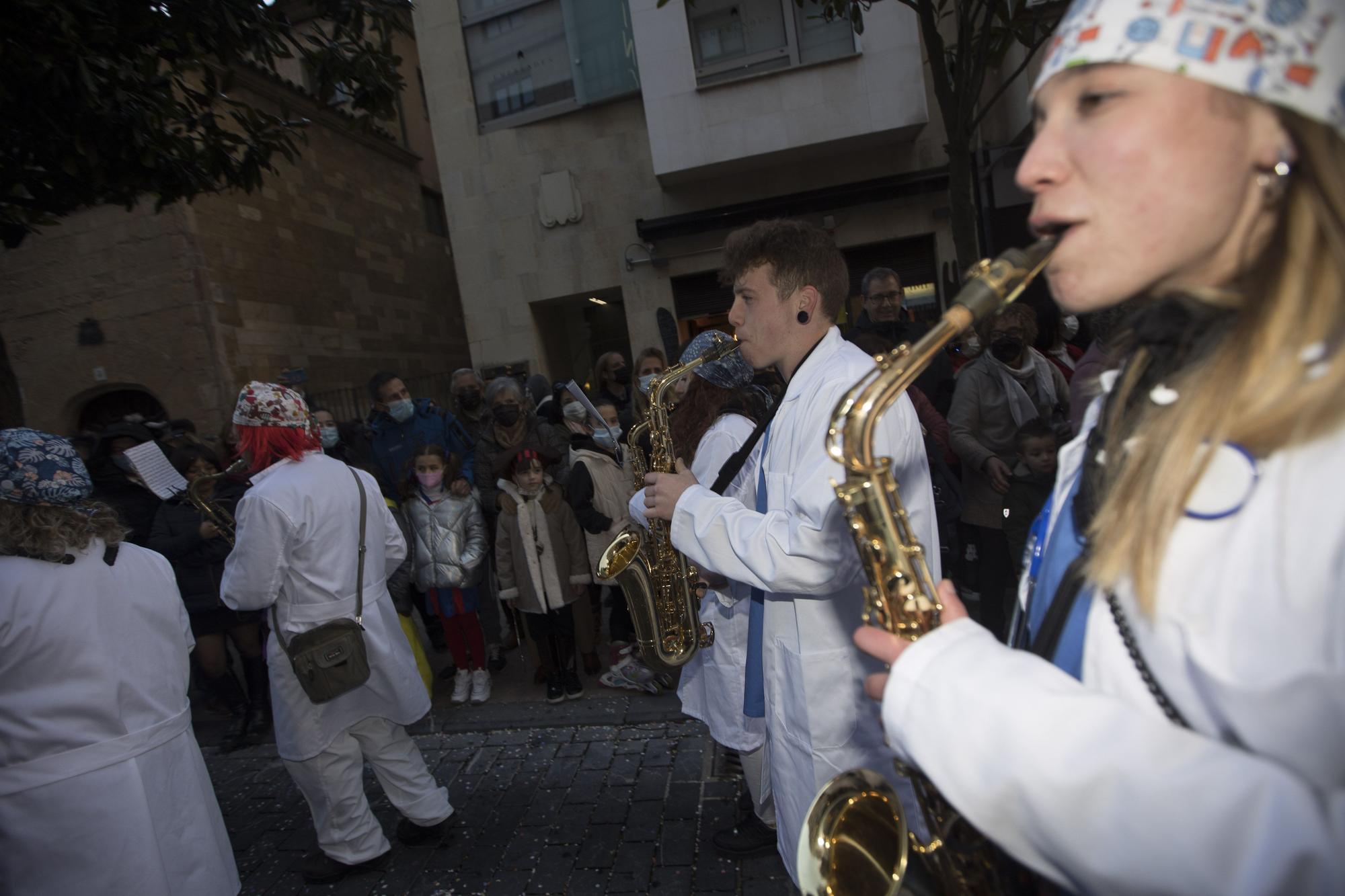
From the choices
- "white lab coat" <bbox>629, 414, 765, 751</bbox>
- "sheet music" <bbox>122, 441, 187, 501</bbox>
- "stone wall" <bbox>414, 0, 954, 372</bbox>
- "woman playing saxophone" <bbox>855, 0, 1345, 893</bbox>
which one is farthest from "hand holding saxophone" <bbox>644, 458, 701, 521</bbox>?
"stone wall" <bbox>414, 0, 954, 372</bbox>

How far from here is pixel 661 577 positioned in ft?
11.5

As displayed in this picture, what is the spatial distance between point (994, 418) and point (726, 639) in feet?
8.12

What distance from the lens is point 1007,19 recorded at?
5.37m

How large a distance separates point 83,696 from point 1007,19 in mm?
6463

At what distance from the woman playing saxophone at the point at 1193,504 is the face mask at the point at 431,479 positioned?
478 centimetres

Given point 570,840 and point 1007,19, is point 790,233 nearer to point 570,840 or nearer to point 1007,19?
point 570,840

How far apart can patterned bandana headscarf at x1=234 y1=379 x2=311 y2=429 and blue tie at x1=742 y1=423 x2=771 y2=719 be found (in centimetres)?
215

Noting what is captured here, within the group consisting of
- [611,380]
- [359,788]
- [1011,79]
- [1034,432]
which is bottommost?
[359,788]

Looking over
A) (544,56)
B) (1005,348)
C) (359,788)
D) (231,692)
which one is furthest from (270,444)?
(544,56)

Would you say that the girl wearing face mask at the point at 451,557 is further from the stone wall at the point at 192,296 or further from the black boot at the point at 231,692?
the stone wall at the point at 192,296

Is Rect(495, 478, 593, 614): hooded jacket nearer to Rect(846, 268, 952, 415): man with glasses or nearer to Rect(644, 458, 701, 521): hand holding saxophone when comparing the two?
Rect(846, 268, 952, 415): man with glasses

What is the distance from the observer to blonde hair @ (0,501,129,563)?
2.51 meters

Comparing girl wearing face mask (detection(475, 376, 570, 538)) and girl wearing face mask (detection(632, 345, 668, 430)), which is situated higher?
girl wearing face mask (detection(632, 345, 668, 430))

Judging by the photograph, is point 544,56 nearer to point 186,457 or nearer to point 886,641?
point 186,457
